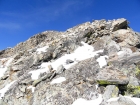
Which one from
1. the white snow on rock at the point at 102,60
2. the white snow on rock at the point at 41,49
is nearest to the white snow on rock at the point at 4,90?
the white snow on rock at the point at 41,49

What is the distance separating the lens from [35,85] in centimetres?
2170

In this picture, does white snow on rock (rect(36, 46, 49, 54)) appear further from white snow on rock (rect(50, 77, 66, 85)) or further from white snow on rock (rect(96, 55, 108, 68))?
white snow on rock (rect(96, 55, 108, 68))

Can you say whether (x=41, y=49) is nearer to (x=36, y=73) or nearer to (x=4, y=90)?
(x=36, y=73)

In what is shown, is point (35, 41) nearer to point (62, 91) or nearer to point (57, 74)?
point (57, 74)

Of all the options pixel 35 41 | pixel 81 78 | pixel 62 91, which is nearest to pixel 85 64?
pixel 81 78

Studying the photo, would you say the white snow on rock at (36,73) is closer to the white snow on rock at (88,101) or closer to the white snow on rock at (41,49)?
the white snow on rock at (41,49)

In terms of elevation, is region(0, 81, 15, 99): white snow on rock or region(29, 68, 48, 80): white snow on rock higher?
region(29, 68, 48, 80): white snow on rock

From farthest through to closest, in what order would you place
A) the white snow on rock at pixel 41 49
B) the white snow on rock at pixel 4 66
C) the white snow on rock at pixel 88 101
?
1. the white snow on rock at pixel 41 49
2. the white snow on rock at pixel 4 66
3. the white snow on rock at pixel 88 101

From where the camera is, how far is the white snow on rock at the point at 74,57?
24612 millimetres

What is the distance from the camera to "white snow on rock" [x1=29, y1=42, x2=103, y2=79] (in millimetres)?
24612

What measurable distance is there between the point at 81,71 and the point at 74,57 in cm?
567

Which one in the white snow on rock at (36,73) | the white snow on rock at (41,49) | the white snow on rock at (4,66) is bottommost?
the white snow on rock at (36,73)

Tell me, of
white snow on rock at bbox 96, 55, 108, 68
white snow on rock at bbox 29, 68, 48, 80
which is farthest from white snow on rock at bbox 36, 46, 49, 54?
white snow on rock at bbox 96, 55, 108, 68

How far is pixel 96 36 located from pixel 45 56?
34.9 ft
